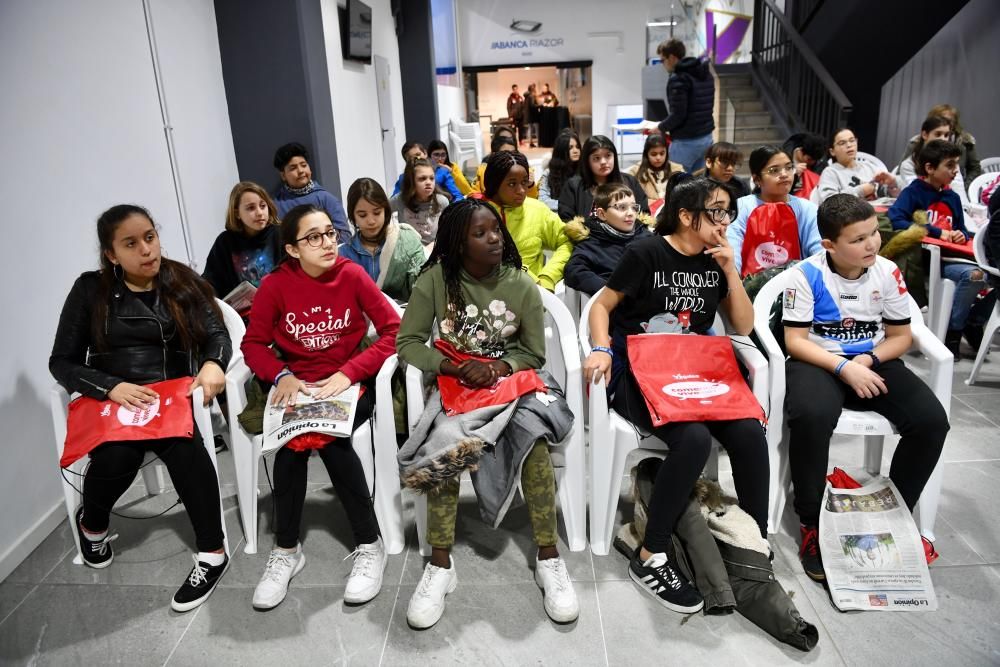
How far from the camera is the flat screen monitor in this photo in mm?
5805

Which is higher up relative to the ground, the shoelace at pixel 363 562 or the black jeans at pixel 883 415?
the black jeans at pixel 883 415

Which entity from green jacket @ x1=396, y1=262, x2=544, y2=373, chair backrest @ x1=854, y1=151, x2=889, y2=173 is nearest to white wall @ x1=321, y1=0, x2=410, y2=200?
green jacket @ x1=396, y1=262, x2=544, y2=373

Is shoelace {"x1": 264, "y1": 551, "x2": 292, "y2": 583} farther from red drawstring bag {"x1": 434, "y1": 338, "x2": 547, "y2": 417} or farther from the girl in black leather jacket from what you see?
red drawstring bag {"x1": 434, "y1": 338, "x2": 547, "y2": 417}

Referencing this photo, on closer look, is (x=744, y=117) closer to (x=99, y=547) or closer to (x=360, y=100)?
(x=360, y=100)

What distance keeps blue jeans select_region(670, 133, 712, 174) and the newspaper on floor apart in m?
3.64

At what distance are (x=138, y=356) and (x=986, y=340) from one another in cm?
352

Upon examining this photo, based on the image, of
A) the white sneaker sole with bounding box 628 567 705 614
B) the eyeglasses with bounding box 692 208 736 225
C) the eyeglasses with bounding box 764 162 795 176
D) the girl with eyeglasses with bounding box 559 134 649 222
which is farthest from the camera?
the girl with eyeglasses with bounding box 559 134 649 222

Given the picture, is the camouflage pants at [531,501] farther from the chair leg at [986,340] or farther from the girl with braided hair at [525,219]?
the chair leg at [986,340]

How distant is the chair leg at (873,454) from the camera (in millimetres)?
2459

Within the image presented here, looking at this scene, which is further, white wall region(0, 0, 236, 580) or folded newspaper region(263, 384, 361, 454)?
white wall region(0, 0, 236, 580)

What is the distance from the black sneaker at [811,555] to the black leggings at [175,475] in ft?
5.75

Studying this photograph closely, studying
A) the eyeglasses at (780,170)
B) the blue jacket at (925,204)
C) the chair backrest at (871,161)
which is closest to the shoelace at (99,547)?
the eyeglasses at (780,170)

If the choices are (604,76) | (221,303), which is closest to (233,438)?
(221,303)

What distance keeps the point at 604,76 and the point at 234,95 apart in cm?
1046
